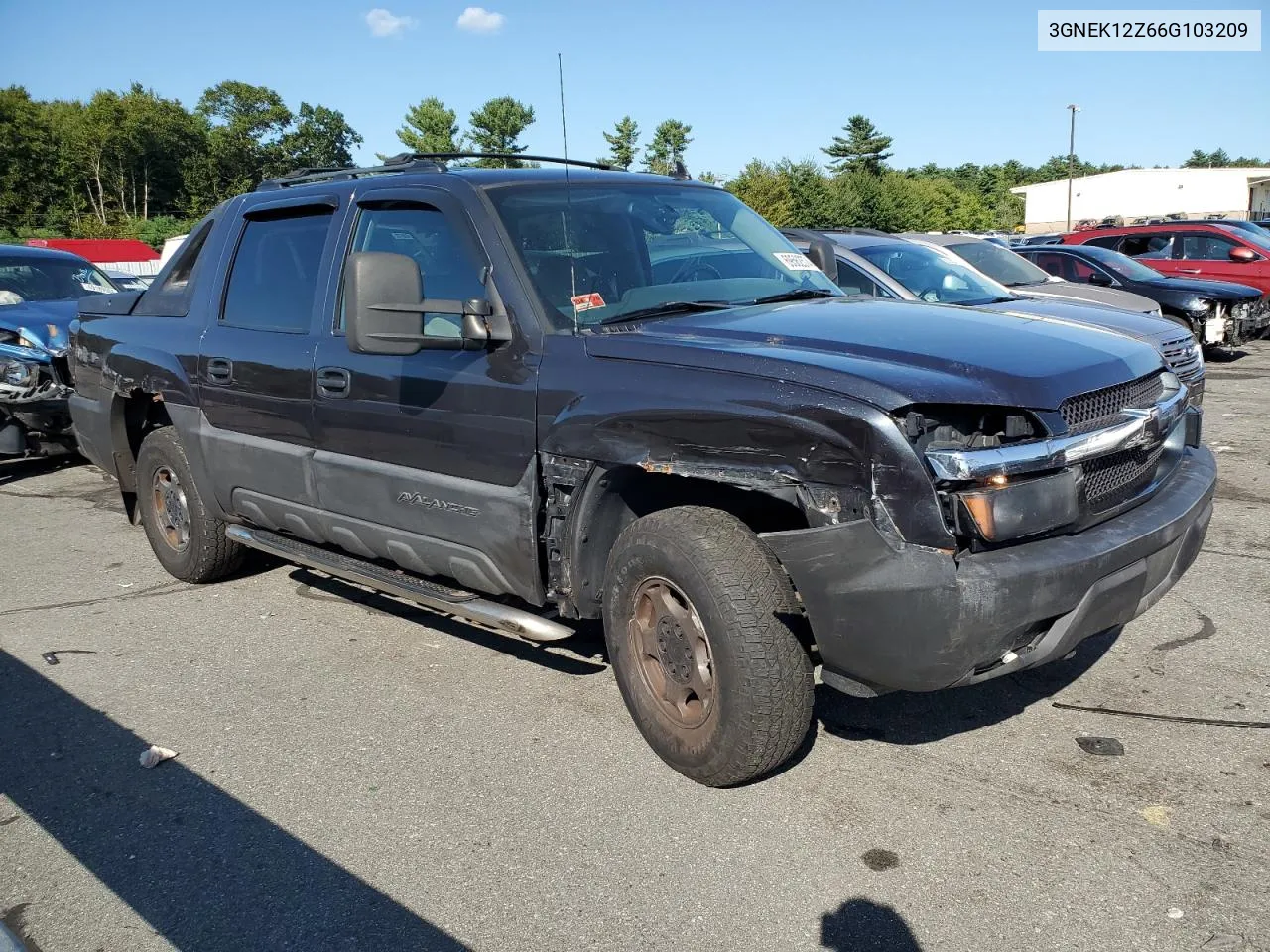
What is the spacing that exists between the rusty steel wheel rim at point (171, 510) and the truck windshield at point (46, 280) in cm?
419

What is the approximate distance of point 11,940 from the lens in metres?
1.82

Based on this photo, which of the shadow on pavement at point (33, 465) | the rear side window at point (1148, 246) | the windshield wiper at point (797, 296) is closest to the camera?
the windshield wiper at point (797, 296)

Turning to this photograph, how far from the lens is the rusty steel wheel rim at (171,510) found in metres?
5.54

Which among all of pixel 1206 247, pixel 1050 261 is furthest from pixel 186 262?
pixel 1206 247

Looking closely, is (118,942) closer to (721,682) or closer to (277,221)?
(721,682)

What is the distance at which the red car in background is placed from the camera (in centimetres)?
1508

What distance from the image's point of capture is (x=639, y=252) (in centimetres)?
405

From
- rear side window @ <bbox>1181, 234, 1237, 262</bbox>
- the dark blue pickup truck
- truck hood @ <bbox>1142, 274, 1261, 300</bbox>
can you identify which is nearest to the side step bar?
the dark blue pickup truck

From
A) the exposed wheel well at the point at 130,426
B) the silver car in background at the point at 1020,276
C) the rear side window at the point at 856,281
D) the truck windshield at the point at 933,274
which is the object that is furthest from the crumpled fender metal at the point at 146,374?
the silver car in background at the point at 1020,276

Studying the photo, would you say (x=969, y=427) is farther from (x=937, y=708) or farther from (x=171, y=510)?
(x=171, y=510)

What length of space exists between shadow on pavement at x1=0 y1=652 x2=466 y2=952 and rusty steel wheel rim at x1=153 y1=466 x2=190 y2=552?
5.25ft

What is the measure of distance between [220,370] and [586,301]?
6.97 feet

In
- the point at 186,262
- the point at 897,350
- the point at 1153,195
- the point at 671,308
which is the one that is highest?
the point at 1153,195

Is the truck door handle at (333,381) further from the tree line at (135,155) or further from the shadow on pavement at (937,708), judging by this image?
the tree line at (135,155)
